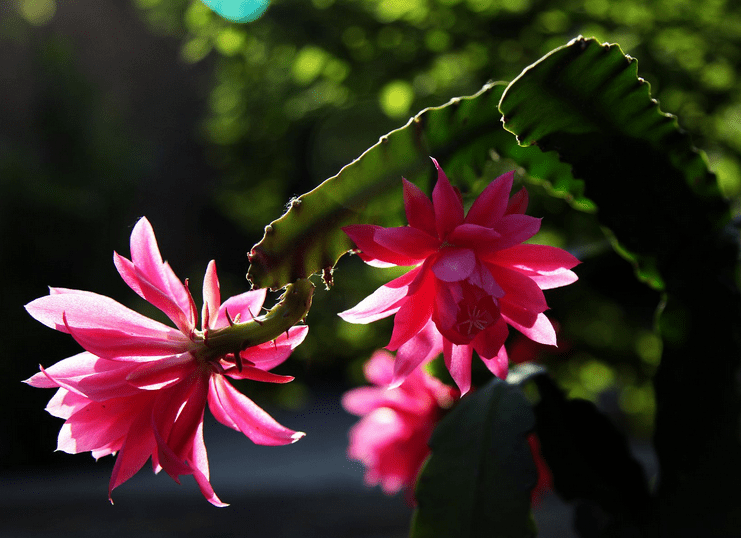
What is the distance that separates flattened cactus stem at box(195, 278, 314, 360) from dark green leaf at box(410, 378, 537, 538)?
258mm

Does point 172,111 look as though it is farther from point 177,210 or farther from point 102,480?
Answer: point 102,480

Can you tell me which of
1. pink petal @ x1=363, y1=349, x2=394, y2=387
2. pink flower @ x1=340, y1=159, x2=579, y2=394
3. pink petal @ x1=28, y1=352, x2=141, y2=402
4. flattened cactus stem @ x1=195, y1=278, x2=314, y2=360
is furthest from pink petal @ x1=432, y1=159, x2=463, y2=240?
pink petal @ x1=363, y1=349, x2=394, y2=387

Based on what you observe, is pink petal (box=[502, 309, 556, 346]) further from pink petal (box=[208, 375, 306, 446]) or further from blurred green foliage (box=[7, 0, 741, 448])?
blurred green foliage (box=[7, 0, 741, 448])

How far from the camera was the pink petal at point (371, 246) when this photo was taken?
1.27 feet

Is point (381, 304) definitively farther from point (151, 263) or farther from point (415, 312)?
point (151, 263)

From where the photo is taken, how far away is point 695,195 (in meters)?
0.64

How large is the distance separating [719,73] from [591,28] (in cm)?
39

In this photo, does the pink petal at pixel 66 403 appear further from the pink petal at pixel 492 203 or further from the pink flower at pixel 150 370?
the pink petal at pixel 492 203

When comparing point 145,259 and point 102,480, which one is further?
point 102,480

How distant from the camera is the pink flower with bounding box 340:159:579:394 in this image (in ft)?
1.22

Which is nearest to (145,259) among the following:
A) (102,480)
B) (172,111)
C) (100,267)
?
(102,480)

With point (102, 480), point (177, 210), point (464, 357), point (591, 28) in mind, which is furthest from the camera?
point (177, 210)

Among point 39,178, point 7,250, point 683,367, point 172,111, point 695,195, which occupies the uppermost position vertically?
point 172,111

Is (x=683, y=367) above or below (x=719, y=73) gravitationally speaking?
below
